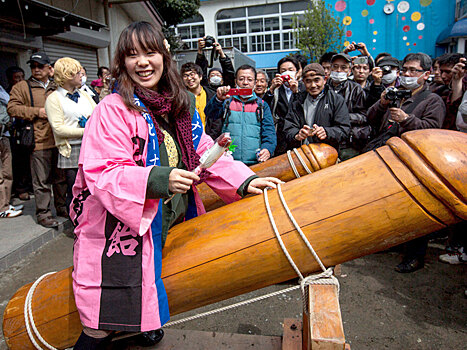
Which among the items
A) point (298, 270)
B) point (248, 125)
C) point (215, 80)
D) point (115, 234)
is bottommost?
point (298, 270)

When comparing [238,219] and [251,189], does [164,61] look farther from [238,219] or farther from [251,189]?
[238,219]

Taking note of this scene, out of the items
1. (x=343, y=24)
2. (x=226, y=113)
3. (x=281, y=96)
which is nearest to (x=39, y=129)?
(x=226, y=113)

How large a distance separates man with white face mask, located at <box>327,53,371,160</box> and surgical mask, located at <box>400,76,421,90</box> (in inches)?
24.1

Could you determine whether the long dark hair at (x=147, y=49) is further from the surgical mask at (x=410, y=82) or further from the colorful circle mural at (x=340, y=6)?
the colorful circle mural at (x=340, y=6)

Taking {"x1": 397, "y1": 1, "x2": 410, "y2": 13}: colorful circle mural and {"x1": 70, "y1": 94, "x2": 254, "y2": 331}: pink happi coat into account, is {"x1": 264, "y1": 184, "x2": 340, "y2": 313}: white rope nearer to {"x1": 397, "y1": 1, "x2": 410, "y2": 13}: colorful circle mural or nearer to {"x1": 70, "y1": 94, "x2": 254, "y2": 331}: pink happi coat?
{"x1": 70, "y1": 94, "x2": 254, "y2": 331}: pink happi coat

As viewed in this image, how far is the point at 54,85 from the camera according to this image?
4164mm

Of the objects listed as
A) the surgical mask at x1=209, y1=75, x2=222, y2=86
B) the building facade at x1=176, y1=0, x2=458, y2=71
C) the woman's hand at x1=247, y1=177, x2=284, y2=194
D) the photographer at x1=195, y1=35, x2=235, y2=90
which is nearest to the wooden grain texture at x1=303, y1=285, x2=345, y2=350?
the woman's hand at x1=247, y1=177, x2=284, y2=194

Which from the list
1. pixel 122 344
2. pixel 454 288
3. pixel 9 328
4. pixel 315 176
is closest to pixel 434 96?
pixel 454 288

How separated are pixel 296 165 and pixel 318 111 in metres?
1.13

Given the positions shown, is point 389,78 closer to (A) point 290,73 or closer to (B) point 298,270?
(A) point 290,73

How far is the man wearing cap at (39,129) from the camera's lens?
4.14 metres

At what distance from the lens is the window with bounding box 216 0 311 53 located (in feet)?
75.5

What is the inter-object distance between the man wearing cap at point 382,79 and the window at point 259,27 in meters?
20.6

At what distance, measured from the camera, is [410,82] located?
3.16 meters
